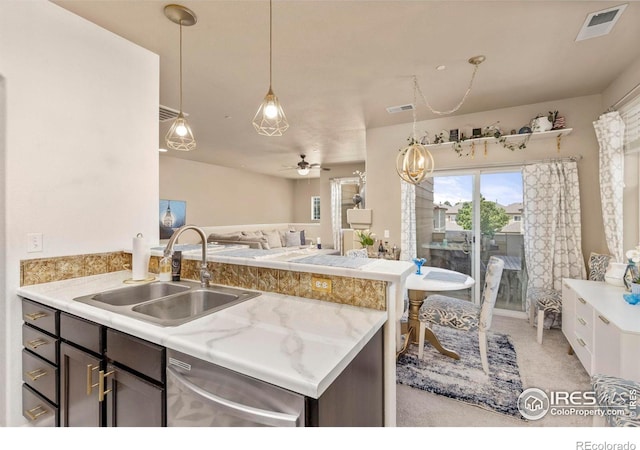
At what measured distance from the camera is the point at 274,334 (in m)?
1.12

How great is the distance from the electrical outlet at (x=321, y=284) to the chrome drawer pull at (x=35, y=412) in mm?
1652

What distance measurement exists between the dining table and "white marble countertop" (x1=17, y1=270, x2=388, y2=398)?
1272mm

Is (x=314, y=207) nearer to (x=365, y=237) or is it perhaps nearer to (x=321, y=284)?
(x=365, y=237)

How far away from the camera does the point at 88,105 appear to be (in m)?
2.05

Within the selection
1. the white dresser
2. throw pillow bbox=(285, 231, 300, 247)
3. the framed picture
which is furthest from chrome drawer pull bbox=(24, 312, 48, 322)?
throw pillow bbox=(285, 231, 300, 247)

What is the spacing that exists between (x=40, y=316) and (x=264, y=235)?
666cm

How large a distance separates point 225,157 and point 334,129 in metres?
3.30

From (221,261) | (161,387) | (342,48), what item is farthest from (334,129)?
(161,387)

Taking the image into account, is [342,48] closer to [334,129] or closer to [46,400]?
[334,129]

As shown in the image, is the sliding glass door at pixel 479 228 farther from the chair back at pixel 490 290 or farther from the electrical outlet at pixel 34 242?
the electrical outlet at pixel 34 242

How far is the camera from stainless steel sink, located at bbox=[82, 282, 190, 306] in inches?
66.0

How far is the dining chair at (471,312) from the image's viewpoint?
2.41m

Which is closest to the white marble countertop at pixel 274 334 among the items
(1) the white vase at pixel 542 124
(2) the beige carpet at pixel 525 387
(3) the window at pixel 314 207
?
(2) the beige carpet at pixel 525 387

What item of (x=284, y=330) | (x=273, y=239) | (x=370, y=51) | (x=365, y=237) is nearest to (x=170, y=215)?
(x=273, y=239)
